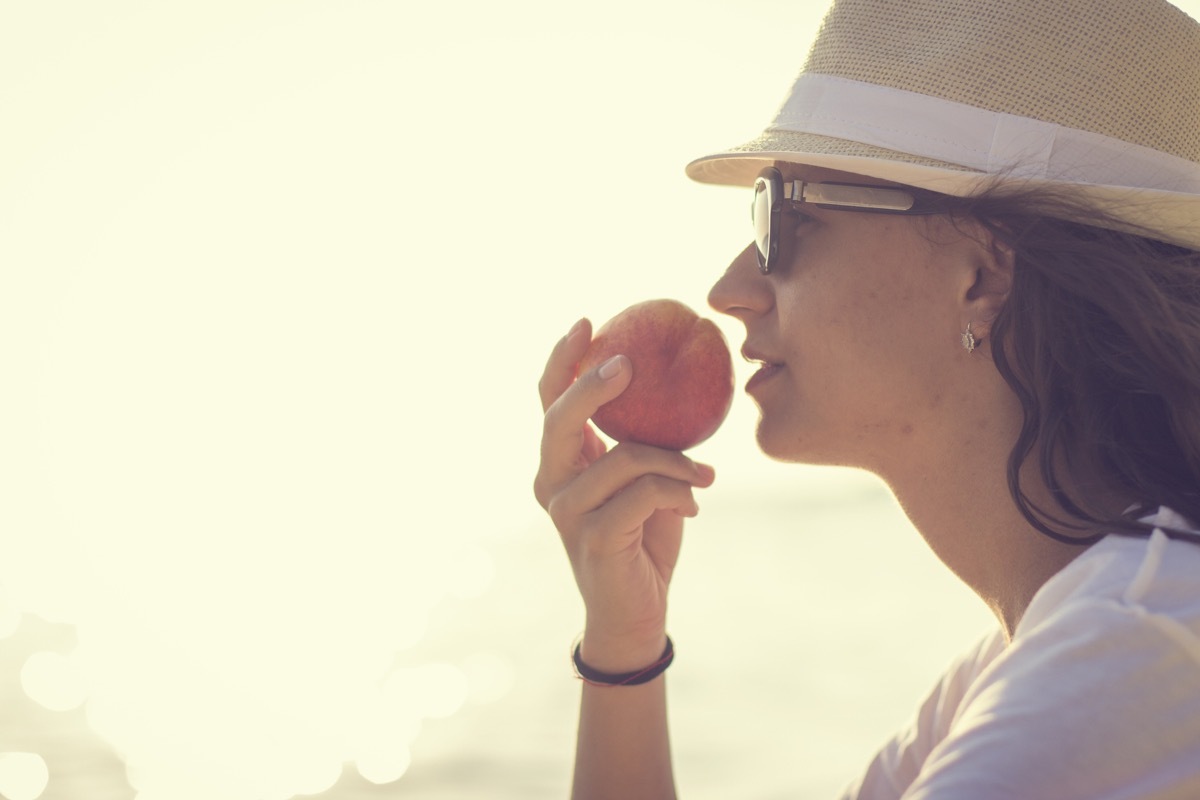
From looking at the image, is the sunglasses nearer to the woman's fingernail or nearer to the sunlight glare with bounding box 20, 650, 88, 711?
the woman's fingernail

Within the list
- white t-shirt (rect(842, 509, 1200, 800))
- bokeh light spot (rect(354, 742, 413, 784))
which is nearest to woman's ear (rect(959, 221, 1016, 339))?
white t-shirt (rect(842, 509, 1200, 800))

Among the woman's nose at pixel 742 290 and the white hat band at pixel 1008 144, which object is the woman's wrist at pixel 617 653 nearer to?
the woman's nose at pixel 742 290

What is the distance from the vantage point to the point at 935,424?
2.00 meters

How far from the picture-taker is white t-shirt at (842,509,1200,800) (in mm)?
1293

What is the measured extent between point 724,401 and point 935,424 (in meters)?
0.57

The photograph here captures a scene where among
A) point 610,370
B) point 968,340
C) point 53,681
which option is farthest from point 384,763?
point 968,340

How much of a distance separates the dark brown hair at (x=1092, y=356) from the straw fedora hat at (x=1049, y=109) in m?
0.06

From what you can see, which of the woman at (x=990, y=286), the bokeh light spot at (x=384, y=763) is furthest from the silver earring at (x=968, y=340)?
the bokeh light spot at (x=384, y=763)

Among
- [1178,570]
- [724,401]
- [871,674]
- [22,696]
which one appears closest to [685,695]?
[871,674]

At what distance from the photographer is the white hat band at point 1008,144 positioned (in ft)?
6.26

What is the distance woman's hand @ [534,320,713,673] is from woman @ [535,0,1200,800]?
0.01m

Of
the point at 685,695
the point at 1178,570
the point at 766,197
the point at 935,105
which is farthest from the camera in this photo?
the point at 685,695

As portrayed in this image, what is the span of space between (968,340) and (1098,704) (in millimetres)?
800

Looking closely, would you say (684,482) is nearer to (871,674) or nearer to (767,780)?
(767,780)
